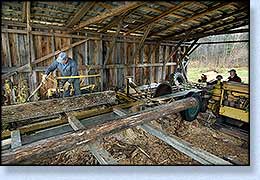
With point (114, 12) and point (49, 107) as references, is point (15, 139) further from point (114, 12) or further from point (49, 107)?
point (114, 12)

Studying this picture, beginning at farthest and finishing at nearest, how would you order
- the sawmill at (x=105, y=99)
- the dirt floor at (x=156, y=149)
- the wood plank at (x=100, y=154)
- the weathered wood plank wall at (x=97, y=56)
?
the weathered wood plank wall at (x=97, y=56) < the dirt floor at (x=156, y=149) < the sawmill at (x=105, y=99) < the wood plank at (x=100, y=154)

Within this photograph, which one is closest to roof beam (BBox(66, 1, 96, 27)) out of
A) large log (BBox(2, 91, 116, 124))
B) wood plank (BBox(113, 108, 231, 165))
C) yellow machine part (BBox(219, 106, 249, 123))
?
large log (BBox(2, 91, 116, 124))

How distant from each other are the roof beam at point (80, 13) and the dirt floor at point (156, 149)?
1.71 m

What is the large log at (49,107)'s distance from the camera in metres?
1.87

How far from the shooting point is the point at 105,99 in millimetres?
2557

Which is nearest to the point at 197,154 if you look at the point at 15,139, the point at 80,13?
the point at 15,139

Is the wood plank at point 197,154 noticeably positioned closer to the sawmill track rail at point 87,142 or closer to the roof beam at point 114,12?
the sawmill track rail at point 87,142

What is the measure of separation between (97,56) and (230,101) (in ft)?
10.0

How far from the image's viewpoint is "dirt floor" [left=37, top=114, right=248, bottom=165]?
1.81 m

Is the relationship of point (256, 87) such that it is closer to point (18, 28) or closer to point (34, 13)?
point (34, 13)

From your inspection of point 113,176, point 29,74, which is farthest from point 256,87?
point 29,74

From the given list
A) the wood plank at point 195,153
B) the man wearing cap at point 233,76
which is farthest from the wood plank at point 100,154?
the man wearing cap at point 233,76

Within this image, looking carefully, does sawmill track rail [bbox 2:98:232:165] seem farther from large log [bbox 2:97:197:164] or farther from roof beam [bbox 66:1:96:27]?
roof beam [bbox 66:1:96:27]

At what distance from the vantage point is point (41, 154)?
1353mm
